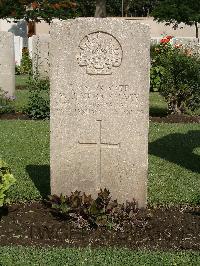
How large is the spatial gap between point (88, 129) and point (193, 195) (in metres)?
1.49

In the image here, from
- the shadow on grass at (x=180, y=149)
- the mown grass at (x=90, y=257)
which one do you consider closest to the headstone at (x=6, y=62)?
the shadow on grass at (x=180, y=149)

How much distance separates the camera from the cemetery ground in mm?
5035

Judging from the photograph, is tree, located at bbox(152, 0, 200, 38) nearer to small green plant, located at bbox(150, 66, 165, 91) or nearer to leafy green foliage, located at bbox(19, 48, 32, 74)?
leafy green foliage, located at bbox(19, 48, 32, 74)

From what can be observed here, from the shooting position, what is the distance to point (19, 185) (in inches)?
276

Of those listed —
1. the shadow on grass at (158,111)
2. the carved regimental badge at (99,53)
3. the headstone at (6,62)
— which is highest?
the carved regimental badge at (99,53)

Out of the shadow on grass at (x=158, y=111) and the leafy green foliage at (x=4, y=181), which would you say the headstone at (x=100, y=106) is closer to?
the leafy green foliage at (x=4, y=181)

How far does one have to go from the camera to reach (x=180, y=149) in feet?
30.5

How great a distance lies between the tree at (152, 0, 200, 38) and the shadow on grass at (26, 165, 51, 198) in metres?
26.1

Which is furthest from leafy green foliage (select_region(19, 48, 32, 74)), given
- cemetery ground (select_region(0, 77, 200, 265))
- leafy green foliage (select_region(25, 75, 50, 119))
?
cemetery ground (select_region(0, 77, 200, 265))

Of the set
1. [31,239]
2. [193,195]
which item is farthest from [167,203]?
[31,239]

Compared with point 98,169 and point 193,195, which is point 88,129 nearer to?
point 98,169

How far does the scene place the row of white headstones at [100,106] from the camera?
5770mm

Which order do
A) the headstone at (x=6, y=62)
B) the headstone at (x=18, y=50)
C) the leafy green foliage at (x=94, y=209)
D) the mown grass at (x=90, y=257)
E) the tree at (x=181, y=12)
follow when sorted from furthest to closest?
1. the tree at (x=181, y=12)
2. the headstone at (x=18, y=50)
3. the headstone at (x=6, y=62)
4. the leafy green foliage at (x=94, y=209)
5. the mown grass at (x=90, y=257)

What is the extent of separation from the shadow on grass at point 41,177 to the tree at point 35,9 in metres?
21.0
